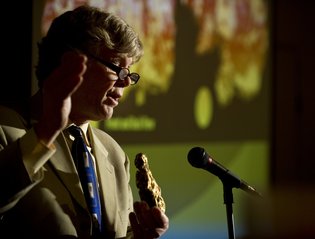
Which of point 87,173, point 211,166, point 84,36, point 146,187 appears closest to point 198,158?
point 211,166

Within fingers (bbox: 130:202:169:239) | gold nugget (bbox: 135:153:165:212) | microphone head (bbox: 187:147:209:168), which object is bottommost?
fingers (bbox: 130:202:169:239)

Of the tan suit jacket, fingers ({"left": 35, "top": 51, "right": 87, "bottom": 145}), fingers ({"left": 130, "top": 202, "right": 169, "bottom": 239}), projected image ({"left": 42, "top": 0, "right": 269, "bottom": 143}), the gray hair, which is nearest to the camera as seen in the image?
fingers ({"left": 35, "top": 51, "right": 87, "bottom": 145})

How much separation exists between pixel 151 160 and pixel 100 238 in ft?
5.52

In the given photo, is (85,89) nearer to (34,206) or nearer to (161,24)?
(34,206)

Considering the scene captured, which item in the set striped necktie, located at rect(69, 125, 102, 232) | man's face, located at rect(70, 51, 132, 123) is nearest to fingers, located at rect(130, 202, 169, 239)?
striped necktie, located at rect(69, 125, 102, 232)

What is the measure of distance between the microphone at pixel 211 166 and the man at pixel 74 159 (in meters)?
0.17

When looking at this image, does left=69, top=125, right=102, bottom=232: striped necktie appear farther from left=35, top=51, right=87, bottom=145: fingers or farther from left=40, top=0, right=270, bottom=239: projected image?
left=40, top=0, right=270, bottom=239: projected image

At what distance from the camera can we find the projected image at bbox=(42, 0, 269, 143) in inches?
127

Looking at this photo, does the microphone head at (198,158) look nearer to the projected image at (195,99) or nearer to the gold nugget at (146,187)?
the gold nugget at (146,187)

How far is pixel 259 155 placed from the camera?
14.6ft

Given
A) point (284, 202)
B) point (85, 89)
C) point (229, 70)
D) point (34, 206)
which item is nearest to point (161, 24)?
point (229, 70)

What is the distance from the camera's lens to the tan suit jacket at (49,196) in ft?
4.43

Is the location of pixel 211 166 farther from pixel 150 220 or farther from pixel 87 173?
pixel 87 173

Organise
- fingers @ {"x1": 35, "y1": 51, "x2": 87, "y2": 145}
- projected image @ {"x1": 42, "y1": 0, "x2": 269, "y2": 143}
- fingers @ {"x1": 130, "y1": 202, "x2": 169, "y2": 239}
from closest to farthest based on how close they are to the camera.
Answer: fingers @ {"x1": 35, "y1": 51, "x2": 87, "y2": 145}
fingers @ {"x1": 130, "y1": 202, "x2": 169, "y2": 239}
projected image @ {"x1": 42, "y1": 0, "x2": 269, "y2": 143}
